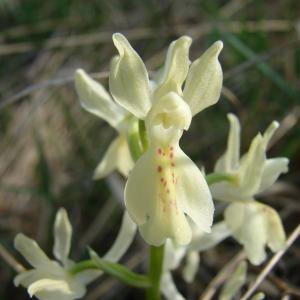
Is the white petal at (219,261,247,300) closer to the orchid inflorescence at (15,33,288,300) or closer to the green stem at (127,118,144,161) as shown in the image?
the orchid inflorescence at (15,33,288,300)

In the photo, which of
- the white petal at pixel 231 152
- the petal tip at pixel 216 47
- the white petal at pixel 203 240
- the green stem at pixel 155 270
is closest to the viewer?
the petal tip at pixel 216 47

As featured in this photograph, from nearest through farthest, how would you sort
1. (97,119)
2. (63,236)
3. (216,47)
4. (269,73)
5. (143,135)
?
1. (216,47)
2. (143,135)
3. (63,236)
4. (269,73)
5. (97,119)

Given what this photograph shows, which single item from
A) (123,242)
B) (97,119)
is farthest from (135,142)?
(97,119)

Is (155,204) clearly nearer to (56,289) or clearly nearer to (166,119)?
(166,119)

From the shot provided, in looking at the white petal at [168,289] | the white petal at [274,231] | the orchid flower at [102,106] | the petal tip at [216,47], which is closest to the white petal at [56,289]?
the white petal at [168,289]

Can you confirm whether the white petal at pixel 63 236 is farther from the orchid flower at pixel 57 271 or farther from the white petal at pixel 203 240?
the white petal at pixel 203 240
